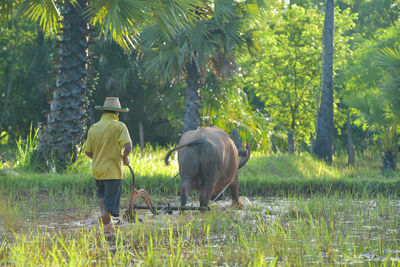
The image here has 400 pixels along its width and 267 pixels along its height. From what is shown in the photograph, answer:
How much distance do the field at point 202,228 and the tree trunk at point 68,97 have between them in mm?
634

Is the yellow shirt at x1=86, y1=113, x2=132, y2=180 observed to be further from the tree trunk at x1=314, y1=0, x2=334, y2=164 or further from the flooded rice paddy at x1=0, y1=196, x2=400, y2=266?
the tree trunk at x1=314, y1=0, x2=334, y2=164

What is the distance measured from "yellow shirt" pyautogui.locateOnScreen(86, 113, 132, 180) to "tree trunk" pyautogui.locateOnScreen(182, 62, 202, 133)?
11.6 metres

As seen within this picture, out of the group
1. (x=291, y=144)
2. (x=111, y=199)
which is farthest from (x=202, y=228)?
(x=291, y=144)

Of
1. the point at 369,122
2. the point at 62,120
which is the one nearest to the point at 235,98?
the point at 369,122

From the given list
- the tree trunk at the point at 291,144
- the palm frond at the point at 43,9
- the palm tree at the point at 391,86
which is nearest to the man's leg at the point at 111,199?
the palm frond at the point at 43,9

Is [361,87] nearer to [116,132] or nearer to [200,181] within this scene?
[200,181]

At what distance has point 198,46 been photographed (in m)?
18.5

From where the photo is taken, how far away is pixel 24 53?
25.5 meters

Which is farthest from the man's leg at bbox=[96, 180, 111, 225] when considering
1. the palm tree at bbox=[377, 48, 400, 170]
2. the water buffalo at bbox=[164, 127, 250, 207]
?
the palm tree at bbox=[377, 48, 400, 170]

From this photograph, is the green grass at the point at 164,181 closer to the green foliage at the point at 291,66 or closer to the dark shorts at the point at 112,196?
the dark shorts at the point at 112,196

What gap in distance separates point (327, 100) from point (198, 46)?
649 centimetres

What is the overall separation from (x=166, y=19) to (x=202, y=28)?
23.2 ft

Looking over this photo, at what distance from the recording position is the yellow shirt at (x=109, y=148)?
7.88 metres

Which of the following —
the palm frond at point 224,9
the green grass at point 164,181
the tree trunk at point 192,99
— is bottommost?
the green grass at point 164,181
